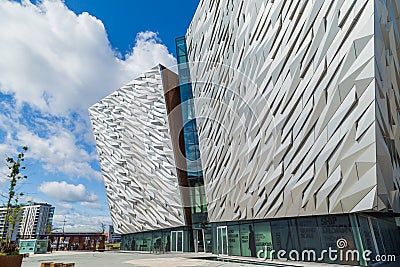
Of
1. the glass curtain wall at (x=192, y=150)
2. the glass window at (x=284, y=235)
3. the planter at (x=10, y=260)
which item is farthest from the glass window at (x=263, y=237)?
the planter at (x=10, y=260)

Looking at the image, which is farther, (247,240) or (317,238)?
(247,240)

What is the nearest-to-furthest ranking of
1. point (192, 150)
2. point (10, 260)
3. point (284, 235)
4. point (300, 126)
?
1. point (10, 260)
2. point (300, 126)
3. point (284, 235)
4. point (192, 150)

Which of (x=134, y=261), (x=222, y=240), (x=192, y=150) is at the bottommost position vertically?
(x=134, y=261)

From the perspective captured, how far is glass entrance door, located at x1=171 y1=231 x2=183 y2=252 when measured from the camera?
2552cm

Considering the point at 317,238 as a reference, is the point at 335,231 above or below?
above

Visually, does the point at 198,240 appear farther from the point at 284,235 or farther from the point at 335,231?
the point at 335,231

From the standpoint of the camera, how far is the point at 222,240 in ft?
65.0

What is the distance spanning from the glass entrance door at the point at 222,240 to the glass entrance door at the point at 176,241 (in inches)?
251

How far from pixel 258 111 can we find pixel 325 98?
4259 mm

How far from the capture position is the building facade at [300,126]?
10.9 meters

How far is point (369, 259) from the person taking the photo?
37.4 feet

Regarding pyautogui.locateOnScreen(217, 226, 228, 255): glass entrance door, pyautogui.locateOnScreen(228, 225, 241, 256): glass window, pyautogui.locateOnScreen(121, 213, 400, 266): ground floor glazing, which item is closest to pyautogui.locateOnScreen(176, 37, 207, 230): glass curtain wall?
pyautogui.locateOnScreen(121, 213, 400, 266): ground floor glazing

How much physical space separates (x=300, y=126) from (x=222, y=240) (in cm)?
1054

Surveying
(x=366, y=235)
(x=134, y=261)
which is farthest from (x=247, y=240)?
(x=366, y=235)
